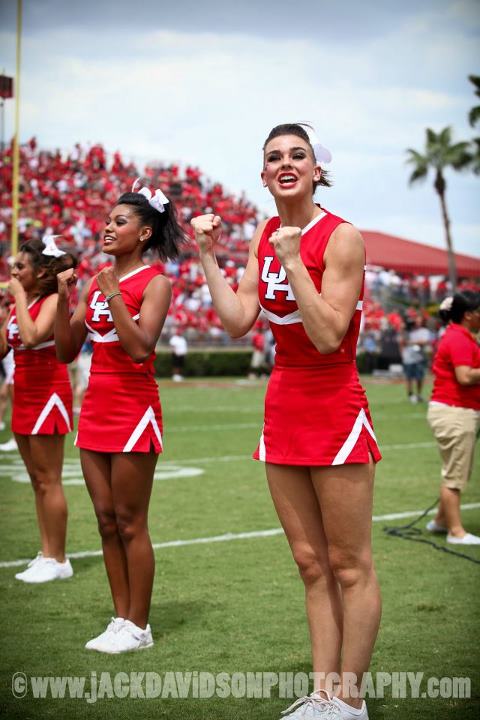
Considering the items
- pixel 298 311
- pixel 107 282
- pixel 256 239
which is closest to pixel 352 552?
pixel 298 311

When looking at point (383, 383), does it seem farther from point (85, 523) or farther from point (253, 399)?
point (85, 523)

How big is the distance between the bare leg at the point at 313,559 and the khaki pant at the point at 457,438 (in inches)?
154

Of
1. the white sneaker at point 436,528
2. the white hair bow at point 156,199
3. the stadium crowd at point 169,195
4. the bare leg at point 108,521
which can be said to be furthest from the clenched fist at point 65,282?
the stadium crowd at point 169,195

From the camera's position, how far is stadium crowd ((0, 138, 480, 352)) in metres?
30.0

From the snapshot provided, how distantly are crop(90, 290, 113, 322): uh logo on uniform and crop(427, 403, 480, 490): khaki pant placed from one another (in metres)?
3.54

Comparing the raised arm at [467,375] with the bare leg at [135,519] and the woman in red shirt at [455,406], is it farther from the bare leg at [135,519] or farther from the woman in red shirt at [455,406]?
the bare leg at [135,519]

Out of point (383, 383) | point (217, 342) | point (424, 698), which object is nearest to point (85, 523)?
point (424, 698)

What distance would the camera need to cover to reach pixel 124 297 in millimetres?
4977

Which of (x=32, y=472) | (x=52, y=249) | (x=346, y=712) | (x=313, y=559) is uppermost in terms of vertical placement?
(x=52, y=249)

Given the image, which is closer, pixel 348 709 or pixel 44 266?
pixel 348 709

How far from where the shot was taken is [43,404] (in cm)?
652

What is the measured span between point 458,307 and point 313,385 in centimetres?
401

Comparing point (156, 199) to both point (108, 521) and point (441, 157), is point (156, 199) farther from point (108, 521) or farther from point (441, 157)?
point (441, 157)

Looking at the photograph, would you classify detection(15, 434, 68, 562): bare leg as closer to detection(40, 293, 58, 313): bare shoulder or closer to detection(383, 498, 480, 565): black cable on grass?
detection(40, 293, 58, 313): bare shoulder
